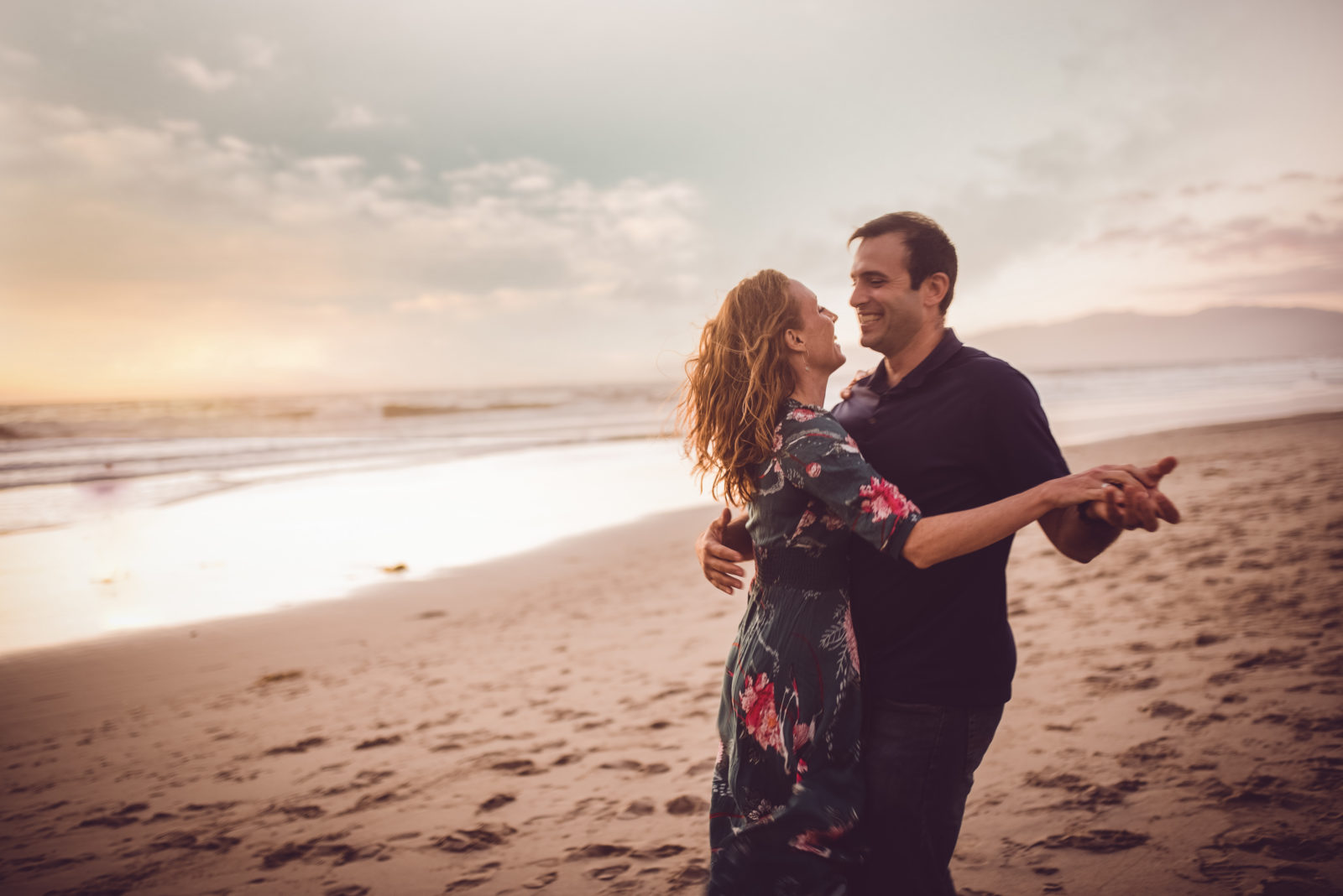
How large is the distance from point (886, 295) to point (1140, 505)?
1109 mm

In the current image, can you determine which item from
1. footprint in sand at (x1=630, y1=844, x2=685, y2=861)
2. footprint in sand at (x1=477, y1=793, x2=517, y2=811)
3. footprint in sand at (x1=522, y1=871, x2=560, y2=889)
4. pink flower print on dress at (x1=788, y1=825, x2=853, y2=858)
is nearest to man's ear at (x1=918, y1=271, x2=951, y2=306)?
pink flower print on dress at (x1=788, y1=825, x2=853, y2=858)

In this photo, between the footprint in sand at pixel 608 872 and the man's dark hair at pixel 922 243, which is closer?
the man's dark hair at pixel 922 243

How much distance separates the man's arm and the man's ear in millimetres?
874

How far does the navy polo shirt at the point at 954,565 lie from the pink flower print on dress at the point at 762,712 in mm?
323

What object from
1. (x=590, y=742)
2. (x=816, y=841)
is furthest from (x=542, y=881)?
(x=816, y=841)

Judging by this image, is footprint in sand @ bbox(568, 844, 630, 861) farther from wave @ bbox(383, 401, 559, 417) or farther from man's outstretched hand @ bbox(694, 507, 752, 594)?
wave @ bbox(383, 401, 559, 417)

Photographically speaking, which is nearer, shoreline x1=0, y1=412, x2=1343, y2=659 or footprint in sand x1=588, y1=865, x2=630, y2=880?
footprint in sand x1=588, y1=865, x2=630, y2=880

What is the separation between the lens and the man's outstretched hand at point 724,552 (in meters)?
2.55

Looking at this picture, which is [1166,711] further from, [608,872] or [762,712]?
[762,712]

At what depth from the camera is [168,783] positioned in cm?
489

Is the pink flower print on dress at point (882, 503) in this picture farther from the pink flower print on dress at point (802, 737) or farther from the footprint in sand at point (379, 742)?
the footprint in sand at point (379, 742)

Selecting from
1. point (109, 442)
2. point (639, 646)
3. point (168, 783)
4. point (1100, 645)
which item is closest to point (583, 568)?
point (639, 646)

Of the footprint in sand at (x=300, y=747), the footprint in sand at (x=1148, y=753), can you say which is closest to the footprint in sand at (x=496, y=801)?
the footprint in sand at (x=300, y=747)

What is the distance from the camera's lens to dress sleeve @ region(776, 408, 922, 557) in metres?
1.97
